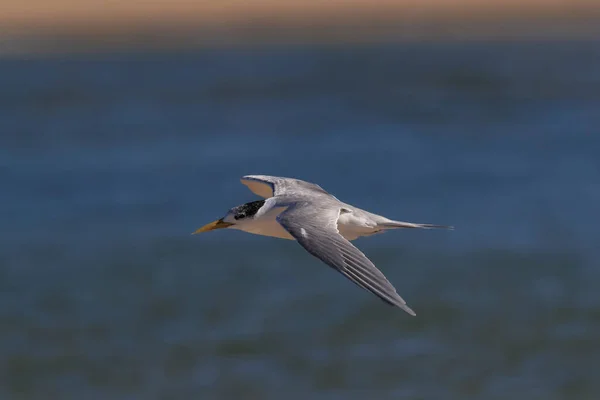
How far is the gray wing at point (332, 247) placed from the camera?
6172 mm

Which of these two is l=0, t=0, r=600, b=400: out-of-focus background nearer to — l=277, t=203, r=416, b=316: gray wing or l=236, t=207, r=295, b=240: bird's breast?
l=236, t=207, r=295, b=240: bird's breast

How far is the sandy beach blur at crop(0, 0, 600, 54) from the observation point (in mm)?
40906

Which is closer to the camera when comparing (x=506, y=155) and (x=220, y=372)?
(x=220, y=372)

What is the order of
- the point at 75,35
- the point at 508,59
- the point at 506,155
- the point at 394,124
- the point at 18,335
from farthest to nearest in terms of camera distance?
the point at 75,35 < the point at 508,59 < the point at 394,124 < the point at 506,155 < the point at 18,335

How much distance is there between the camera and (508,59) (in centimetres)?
3441

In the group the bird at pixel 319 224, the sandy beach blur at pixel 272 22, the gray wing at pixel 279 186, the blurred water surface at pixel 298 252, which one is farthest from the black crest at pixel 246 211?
the sandy beach blur at pixel 272 22

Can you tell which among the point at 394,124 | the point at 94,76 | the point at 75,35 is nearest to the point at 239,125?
the point at 394,124

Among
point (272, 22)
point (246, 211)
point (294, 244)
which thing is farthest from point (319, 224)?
point (272, 22)

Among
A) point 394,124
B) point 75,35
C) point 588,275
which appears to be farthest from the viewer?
point 75,35

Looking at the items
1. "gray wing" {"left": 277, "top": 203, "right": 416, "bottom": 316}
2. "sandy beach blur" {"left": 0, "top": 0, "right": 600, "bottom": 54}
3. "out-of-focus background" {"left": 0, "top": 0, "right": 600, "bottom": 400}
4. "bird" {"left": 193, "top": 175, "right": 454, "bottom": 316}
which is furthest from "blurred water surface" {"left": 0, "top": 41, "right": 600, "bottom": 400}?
"sandy beach blur" {"left": 0, "top": 0, "right": 600, "bottom": 54}

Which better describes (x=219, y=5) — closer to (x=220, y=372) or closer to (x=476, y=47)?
(x=476, y=47)

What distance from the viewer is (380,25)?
151 ft

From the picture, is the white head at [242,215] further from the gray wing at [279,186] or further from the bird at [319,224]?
the gray wing at [279,186]

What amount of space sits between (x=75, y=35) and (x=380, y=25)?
11772 mm
